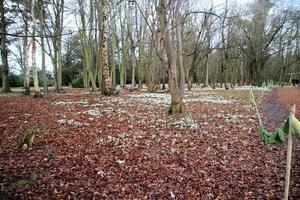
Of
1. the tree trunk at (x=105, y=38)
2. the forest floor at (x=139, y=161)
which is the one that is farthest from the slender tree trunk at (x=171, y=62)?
the tree trunk at (x=105, y=38)

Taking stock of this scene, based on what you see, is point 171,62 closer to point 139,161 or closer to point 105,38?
point 139,161

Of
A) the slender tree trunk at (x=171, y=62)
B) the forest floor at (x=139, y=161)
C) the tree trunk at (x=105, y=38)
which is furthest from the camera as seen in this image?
the tree trunk at (x=105, y=38)

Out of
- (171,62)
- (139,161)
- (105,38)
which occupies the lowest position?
(139,161)

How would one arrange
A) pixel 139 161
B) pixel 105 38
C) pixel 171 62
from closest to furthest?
1. pixel 139 161
2. pixel 171 62
3. pixel 105 38

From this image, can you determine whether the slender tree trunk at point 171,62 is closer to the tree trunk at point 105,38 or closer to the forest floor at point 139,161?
the forest floor at point 139,161

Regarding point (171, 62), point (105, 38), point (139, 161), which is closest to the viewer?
point (139, 161)

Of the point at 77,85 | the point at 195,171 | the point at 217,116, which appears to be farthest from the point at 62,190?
the point at 77,85

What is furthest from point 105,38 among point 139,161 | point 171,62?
point 139,161

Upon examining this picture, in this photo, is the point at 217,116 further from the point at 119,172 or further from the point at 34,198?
the point at 34,198

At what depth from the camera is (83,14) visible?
28.8 meters

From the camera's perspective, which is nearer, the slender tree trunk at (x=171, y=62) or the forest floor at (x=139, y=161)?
the forest floor at (x=139, y=161)

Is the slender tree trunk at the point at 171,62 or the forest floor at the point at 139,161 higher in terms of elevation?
the slender tree trunk at the point at 171,62

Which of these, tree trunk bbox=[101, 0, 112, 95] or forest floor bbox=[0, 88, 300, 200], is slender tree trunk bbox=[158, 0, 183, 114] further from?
tree trunk bbox=[101, 0, 112, 95]

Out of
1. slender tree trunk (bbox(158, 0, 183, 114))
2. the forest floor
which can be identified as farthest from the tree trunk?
the forest floor
